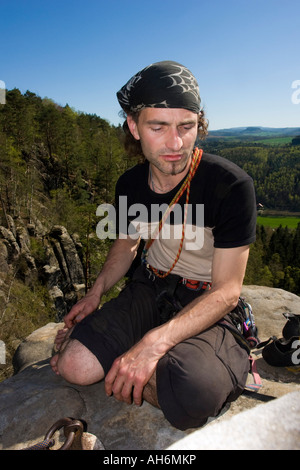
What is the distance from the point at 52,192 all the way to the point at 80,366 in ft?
160

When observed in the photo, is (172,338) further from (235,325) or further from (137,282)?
(137,282)

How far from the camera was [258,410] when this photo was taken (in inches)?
40.4

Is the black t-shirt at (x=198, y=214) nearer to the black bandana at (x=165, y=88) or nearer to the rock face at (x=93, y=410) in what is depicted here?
the black bandana at (x=165, y=88)

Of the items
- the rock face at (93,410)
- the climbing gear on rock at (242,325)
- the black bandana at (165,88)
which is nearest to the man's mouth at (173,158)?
the black bandana at (165,88)

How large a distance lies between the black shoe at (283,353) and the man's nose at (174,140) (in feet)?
8.04

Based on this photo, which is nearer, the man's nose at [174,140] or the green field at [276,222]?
the man's nose at [174,140]

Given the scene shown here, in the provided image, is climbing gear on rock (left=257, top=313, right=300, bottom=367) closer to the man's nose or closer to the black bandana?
the man's nose

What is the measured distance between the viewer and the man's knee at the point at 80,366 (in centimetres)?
286

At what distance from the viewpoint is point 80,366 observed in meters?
2.86

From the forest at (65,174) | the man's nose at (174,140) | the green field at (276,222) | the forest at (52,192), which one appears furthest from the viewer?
the green field at (276,222)

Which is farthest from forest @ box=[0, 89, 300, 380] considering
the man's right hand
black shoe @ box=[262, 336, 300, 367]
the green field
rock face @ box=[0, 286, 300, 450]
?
the green field

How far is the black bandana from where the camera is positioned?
113 inches

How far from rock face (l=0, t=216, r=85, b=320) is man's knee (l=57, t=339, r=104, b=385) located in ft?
99.9
